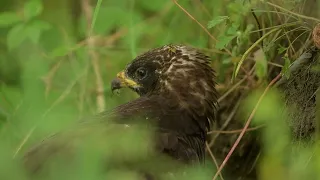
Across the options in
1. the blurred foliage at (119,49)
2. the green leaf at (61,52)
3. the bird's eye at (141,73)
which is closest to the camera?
the blurred foliage at (119,49)

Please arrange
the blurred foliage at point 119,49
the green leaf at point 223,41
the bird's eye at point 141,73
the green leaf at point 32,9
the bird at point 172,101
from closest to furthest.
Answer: the blurred foliage at point 119,49, the bird at point 172,101, the green leaf at point 223,41, the bird's eye at point 141,73, the green leaf at point 32,9

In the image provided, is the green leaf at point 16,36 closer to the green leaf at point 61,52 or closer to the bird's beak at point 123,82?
the green leaf at point 61,52

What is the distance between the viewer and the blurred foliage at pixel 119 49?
98.9 inches

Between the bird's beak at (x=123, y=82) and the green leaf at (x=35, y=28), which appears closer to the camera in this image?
the bird's beak at (x=123, y=82)

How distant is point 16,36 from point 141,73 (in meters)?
0.94

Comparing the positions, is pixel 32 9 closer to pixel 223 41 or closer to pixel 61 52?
pixel 61 52

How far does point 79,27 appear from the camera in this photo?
4621mm

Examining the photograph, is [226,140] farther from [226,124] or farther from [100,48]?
[100,48]

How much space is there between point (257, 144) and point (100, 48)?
108 centimetres

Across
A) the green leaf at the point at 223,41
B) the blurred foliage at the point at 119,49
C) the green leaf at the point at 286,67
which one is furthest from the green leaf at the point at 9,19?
the green leaf at the point at 286,67

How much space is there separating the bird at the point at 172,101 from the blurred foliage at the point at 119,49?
0.47ft

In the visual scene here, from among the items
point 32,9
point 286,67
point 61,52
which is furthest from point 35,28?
point 286,67

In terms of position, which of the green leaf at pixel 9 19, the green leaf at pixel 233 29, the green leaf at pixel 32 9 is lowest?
the green leaf at pixel 9 19

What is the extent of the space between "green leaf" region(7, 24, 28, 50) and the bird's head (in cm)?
75
